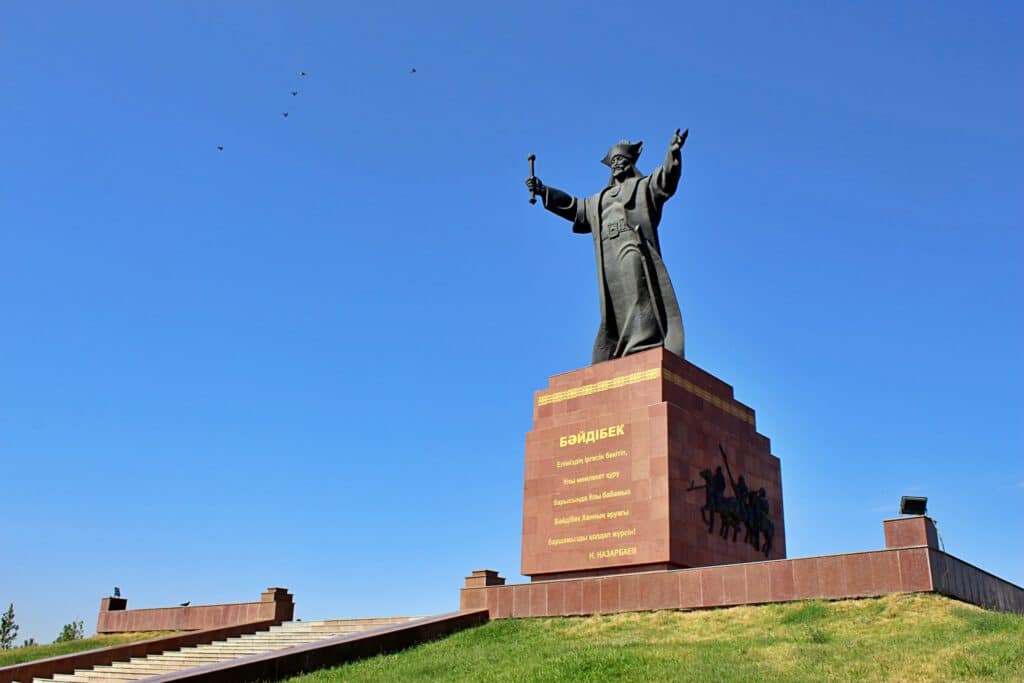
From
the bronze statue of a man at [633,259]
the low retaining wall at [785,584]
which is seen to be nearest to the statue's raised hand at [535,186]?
the bronze statue of a man at [633,259]

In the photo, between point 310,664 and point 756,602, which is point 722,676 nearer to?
point 756,602

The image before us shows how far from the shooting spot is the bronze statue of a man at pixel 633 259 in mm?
20422

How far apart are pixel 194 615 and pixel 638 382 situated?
12.0 m

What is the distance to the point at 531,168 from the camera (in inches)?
887

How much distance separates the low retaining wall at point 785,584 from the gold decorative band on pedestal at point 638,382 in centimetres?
459

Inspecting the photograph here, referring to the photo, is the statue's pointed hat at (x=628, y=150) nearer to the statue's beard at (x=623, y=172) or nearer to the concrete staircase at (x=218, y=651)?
the statue's beard at (x=623, y=172)

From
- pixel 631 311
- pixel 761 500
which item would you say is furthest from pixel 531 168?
pixel 761 500

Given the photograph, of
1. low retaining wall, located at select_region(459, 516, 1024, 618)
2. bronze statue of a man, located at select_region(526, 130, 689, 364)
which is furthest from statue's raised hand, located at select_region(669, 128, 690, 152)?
low retaining wall, located at select_region(459, 516, 1024, 618)

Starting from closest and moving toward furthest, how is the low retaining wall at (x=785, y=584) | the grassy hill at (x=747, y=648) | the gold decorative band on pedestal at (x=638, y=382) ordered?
the grassy hill at (x=747, y=648) < the low retaining wall at (x=785, y=584) < the gold decorative band on pedestal at (x=638, y=382)

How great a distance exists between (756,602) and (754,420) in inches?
314

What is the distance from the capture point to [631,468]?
18156mm

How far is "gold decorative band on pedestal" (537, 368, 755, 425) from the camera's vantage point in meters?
18.8

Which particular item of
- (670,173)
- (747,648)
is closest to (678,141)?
(670,173)

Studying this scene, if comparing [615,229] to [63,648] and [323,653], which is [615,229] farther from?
[63,648]
